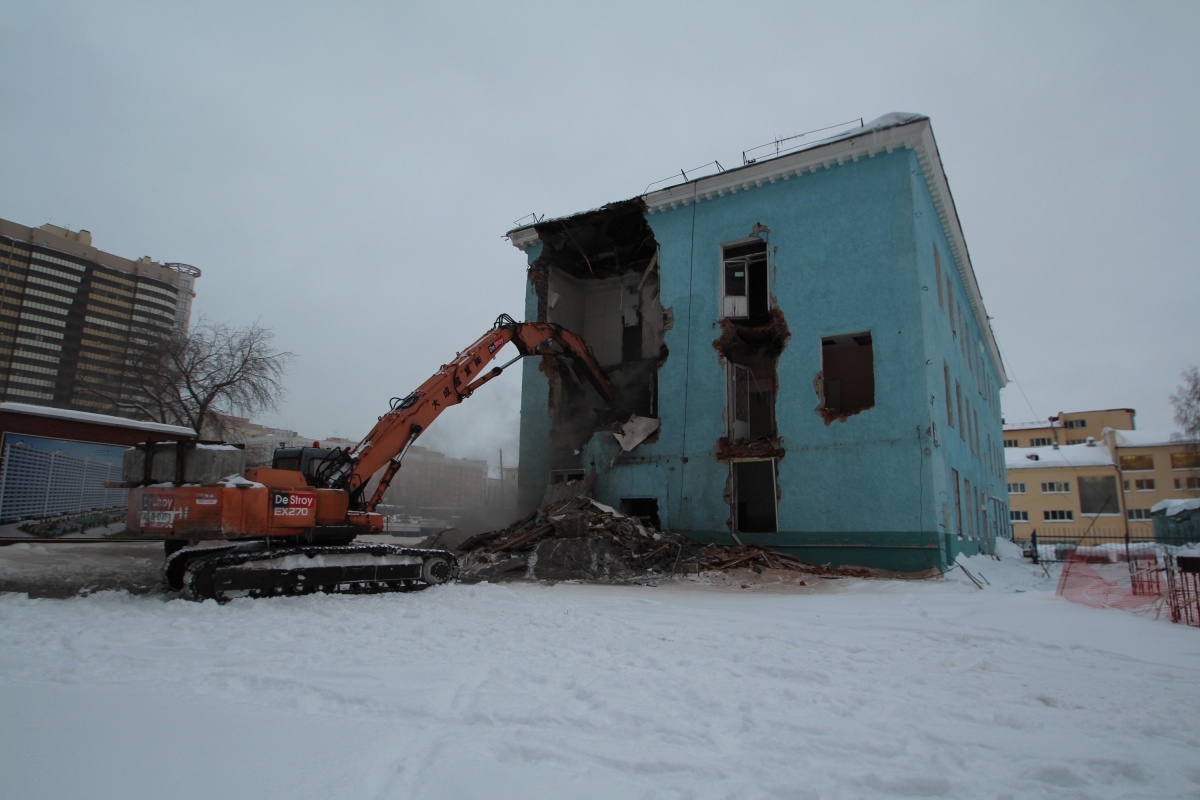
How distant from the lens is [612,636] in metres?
6.84

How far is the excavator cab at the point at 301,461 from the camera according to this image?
1146cm

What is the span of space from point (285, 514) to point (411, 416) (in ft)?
9.84

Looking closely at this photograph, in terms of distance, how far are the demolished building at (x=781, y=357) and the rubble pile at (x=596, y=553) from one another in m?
1.42

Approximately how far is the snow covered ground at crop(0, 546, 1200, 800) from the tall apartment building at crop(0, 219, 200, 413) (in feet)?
198

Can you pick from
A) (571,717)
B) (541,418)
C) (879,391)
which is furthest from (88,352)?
(571,717)

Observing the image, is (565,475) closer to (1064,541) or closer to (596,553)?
(596,553)

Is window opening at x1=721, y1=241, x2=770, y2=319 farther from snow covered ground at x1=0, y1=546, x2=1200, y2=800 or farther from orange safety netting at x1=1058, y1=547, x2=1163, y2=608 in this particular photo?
snow covered ground at x1=0, y1=546, x2=1200, y2=800

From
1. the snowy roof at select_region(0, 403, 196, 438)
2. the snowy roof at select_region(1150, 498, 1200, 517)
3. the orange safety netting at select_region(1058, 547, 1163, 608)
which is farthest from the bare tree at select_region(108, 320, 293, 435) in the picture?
the snowy roof at select_region(1150, 498, 1200, 517)

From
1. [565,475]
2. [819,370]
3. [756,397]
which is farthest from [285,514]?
[756,397]

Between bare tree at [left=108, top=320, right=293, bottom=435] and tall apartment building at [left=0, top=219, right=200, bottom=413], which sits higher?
tall apartment building at [left=0, top=219, right=200, bottom=413]

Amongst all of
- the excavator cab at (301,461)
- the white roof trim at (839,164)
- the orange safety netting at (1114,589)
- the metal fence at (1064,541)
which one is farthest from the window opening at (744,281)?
the metal fence at (1064,541)

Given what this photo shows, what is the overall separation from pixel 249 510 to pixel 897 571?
43.8 feet

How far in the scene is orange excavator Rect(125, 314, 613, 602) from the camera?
371 inches

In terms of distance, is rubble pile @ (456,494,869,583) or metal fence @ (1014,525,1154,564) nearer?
rubble pile @ (456,494,869,583)
